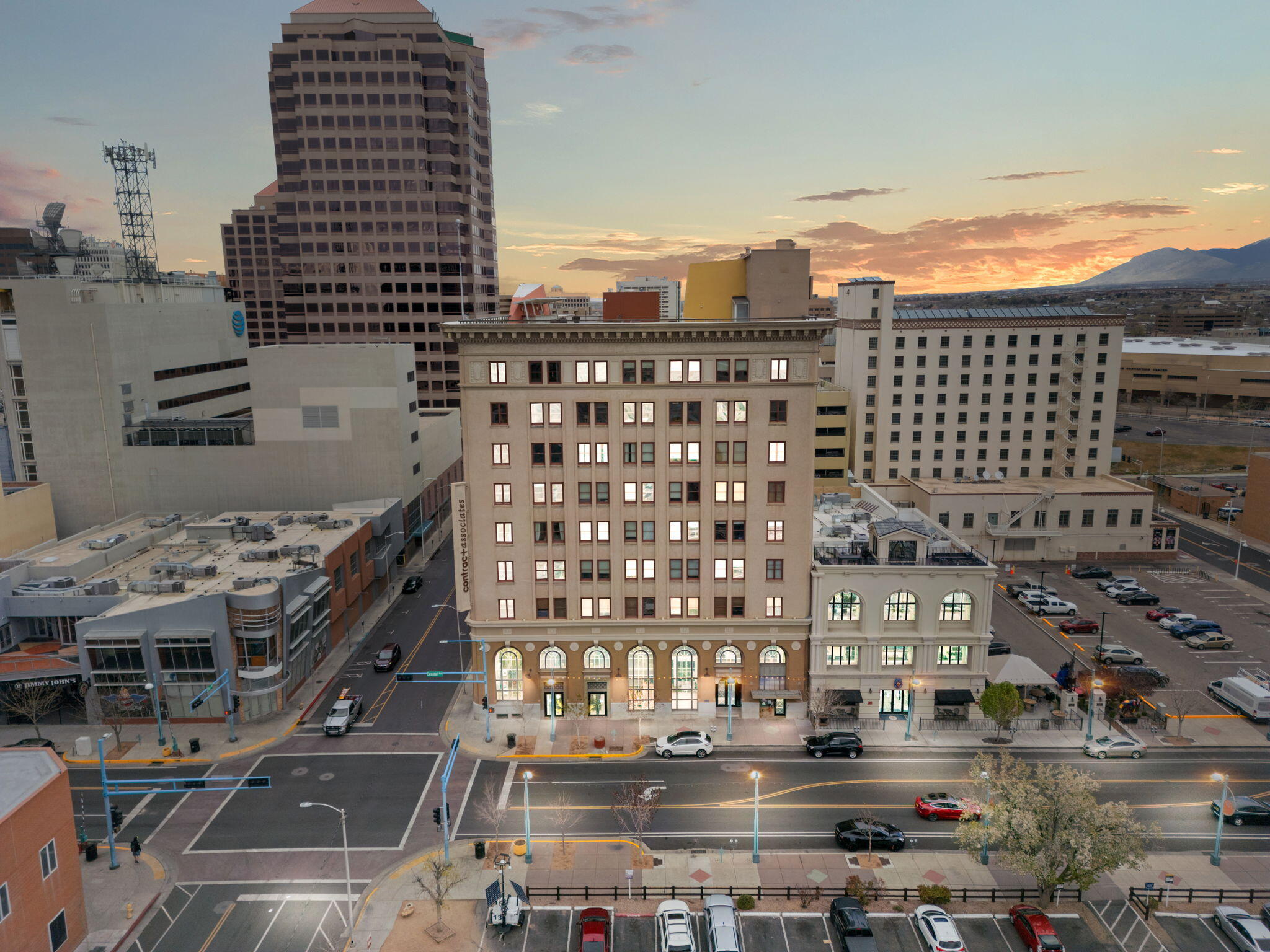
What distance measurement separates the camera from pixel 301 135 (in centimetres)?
13125

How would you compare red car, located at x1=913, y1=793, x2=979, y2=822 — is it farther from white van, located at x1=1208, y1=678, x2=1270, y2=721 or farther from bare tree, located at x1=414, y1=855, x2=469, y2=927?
white van, located at x1=1208, y1=678, x2=1270, y2=721

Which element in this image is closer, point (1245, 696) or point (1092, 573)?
point (1245, 696)

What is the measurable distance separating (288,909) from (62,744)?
28.6 m

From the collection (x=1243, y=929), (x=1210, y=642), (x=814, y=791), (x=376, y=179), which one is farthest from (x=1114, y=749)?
(x=376, y=179)

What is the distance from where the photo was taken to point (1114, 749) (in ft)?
177

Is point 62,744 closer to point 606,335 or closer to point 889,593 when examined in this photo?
point 606,335

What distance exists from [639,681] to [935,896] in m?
25.9

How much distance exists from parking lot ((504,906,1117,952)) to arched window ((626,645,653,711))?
Answer: 2103cm

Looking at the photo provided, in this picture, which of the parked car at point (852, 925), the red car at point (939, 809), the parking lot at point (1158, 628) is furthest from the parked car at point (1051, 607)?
the parked car at point (852, 925)

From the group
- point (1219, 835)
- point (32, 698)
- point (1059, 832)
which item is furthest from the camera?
point (32, 698)

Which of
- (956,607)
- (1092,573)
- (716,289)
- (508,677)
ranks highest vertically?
(716,289)

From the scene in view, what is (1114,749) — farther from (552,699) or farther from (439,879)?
(439,879)

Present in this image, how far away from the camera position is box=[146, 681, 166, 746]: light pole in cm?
5600

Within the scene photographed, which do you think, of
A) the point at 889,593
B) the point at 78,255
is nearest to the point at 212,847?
the point at 889,593
